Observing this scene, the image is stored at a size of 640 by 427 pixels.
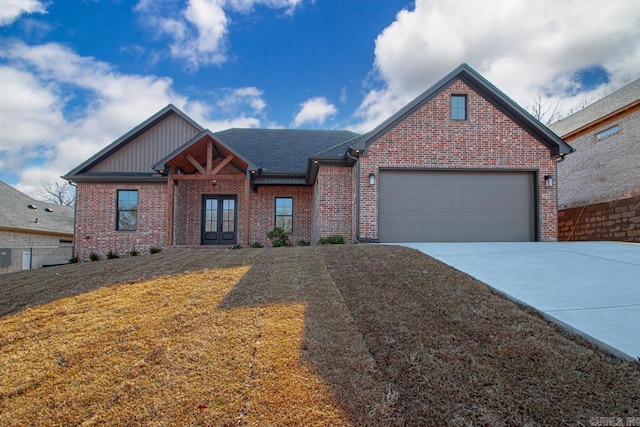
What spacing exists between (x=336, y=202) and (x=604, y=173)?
12111mm

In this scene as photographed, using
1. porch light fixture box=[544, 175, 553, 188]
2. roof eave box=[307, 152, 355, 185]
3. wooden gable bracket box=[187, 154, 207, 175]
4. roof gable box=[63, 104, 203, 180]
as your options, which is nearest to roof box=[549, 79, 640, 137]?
porch light fixture box=[544, 175, 553, 188]

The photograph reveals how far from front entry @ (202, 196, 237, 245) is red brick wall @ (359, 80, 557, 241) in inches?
241

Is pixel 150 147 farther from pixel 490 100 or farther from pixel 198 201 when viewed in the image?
pixel 490 100

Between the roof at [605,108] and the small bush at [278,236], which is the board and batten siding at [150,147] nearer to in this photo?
the small bush at [278,236]

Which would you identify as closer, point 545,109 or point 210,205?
point 210,205

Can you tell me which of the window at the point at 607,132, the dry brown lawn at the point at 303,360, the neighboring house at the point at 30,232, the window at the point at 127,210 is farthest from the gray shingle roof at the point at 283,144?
the window at the point at 607,132

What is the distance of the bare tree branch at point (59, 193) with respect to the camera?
130ft

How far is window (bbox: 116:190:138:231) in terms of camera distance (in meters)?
13.1

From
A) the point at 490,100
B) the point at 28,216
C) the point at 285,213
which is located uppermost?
the point at 490,100

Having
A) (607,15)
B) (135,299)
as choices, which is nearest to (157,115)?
(135,299)

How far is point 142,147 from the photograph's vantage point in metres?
13.6

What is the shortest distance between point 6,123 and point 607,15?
96.3ft

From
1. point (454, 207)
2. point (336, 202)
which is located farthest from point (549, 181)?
point (336, 202)

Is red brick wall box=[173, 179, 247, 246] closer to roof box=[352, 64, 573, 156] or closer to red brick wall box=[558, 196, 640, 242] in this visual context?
roof box=[352, 64, 573, 156]
